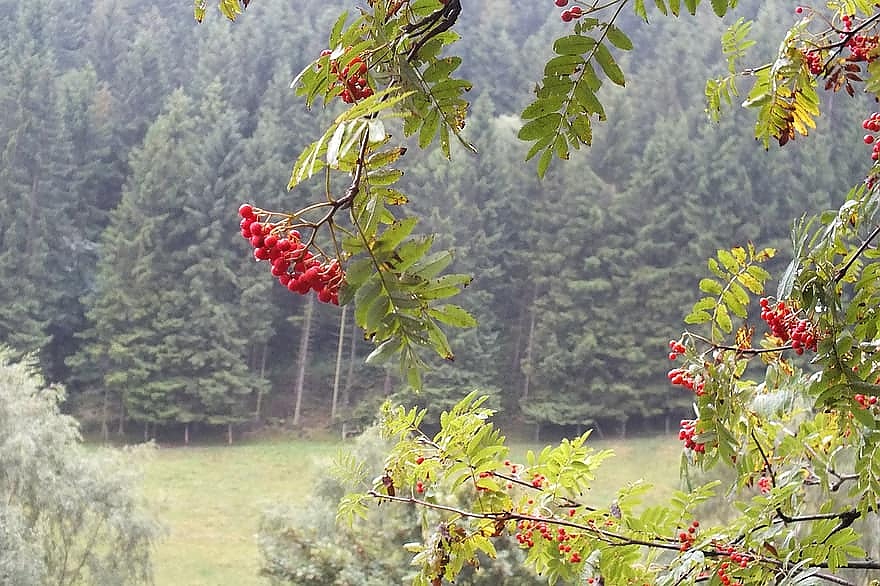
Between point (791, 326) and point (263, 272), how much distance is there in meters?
15.1

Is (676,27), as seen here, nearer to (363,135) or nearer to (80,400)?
(80,400)

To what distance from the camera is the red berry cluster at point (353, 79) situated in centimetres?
56

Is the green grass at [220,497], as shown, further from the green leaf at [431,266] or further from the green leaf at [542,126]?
the green leaf at [431,266]

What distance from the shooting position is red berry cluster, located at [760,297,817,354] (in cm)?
106

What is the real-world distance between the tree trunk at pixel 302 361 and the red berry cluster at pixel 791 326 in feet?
50.0

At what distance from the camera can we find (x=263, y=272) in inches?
621

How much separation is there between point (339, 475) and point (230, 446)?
1458 centimetres

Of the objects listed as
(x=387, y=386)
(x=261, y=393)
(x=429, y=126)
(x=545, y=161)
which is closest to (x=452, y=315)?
(x=429, y=126)

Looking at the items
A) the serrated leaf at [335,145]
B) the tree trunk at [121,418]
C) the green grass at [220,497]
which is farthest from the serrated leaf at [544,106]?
the tree trunk at [121,418]

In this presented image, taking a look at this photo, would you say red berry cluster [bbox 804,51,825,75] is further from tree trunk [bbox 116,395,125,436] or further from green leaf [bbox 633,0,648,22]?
tree trunk [bbox 116,395,125,436]

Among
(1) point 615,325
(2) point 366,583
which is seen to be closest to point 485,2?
(1) point 615,325

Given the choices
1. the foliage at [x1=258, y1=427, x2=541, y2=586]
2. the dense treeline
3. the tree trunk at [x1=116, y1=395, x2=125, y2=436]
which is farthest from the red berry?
the tree trunk at [x1=116, y1=395, x2=125, y2=436]

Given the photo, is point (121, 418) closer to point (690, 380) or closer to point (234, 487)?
point (234, 487)

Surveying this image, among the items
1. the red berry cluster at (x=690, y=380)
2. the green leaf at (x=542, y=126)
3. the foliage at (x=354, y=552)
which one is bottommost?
the foliage at (x=354, y=552)
